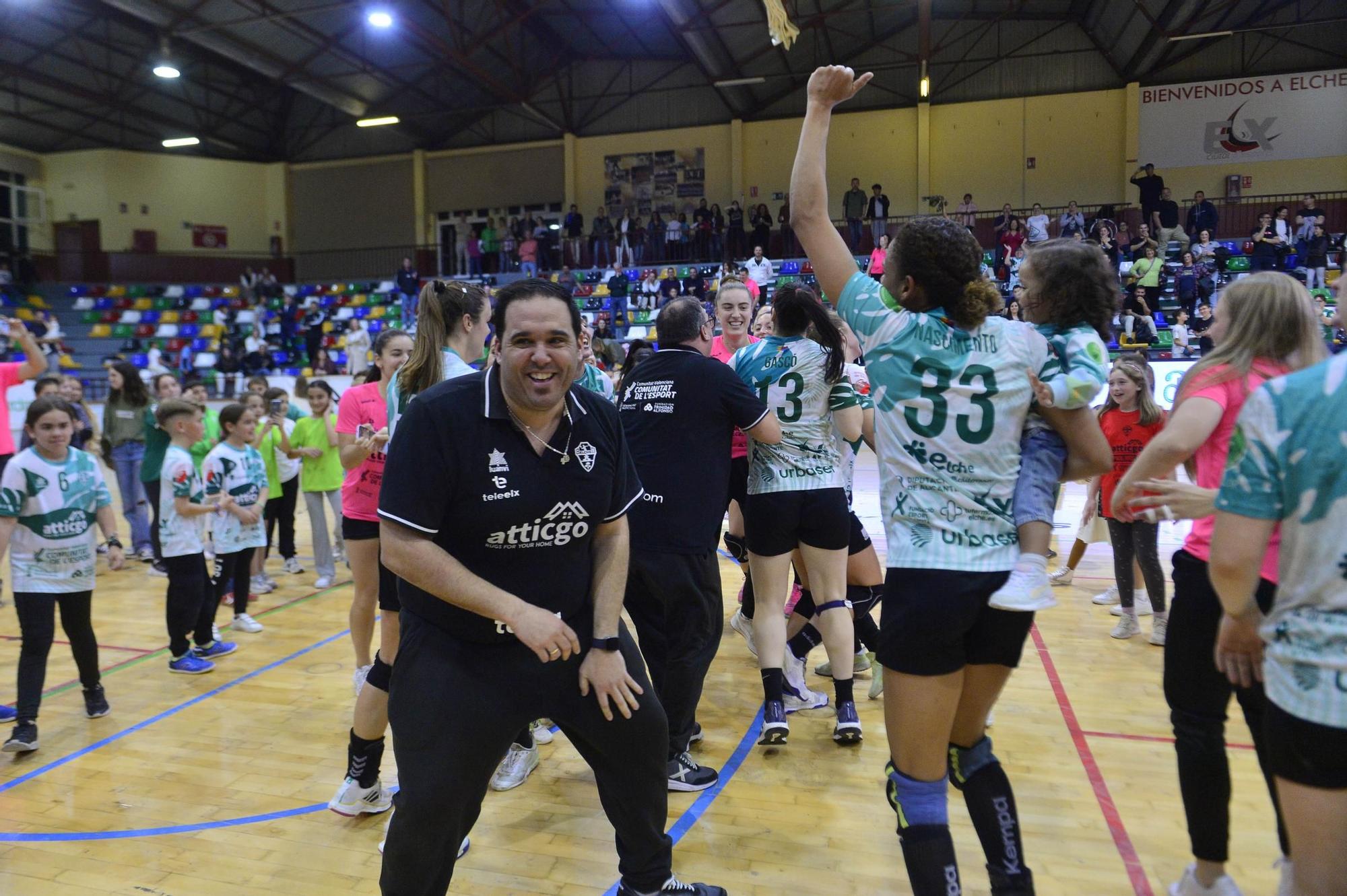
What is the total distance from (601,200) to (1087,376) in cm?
2357

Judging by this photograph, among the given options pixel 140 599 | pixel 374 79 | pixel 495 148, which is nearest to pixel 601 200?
pixel 495 148

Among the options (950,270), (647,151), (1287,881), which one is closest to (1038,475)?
(950,270)

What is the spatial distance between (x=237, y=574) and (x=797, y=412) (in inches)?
179

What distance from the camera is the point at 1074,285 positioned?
230 cm

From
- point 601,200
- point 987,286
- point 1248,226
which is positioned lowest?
point 987,286

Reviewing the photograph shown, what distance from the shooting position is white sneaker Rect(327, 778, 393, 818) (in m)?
3.50

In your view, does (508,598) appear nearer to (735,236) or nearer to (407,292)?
(735,236)

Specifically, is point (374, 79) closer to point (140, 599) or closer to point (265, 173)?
point (265, 173)

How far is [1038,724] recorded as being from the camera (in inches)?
172

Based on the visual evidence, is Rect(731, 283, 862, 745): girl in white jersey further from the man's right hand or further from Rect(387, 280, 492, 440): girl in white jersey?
the man's right hand

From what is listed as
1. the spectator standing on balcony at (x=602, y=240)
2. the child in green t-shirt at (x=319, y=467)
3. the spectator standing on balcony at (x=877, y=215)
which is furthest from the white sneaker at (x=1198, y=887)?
the spectator standing on balcony at (x=602, y=240)

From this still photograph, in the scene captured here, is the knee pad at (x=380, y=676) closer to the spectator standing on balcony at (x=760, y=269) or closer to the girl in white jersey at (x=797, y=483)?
the girl in white jersey at (x=797, y=483)

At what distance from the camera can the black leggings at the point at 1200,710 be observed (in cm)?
248

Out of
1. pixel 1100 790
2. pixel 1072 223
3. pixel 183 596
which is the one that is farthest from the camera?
pixel 1072 223
